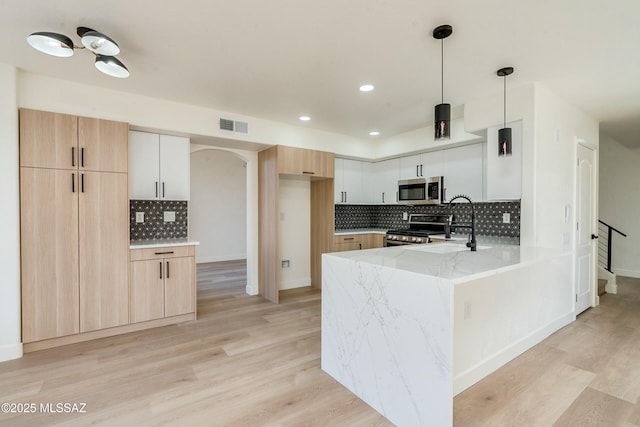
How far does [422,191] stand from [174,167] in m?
3.53

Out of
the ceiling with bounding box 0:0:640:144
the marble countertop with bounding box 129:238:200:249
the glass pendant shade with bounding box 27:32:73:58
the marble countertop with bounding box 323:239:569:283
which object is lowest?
the marble countertop with bounding box 129:238:200:249

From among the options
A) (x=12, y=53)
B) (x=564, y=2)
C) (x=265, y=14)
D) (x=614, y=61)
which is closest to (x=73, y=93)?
(x=12, y=53)

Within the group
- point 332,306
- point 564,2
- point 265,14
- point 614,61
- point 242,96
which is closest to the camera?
point 564,2

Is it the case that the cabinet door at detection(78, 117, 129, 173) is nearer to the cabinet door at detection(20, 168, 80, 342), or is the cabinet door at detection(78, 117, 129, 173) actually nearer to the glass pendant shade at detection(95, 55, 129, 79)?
the cabinet door at detection(20, 168, 80, 342)

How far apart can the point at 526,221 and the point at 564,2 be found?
1.95 metres

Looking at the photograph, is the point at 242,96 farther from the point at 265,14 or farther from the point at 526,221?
the point at 526,221

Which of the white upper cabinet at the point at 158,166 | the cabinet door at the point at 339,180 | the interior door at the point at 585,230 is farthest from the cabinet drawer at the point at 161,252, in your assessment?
the interior door at the point at 585,230

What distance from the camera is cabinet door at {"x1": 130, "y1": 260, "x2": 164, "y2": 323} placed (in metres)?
3.28

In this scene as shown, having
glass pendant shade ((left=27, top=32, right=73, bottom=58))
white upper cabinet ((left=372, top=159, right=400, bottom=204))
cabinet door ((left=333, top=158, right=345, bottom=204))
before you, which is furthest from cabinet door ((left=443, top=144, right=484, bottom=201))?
glass pendant shade ((left=27, top=32, right=73, bottom=58))

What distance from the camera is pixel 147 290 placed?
11.0 ft

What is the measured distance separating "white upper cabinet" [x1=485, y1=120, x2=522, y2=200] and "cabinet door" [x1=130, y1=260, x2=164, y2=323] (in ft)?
12.6

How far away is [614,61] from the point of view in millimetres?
2570

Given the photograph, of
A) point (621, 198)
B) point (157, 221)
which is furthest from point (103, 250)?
point (621, 198)

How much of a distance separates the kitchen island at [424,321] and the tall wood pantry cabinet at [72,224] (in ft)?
7.76
